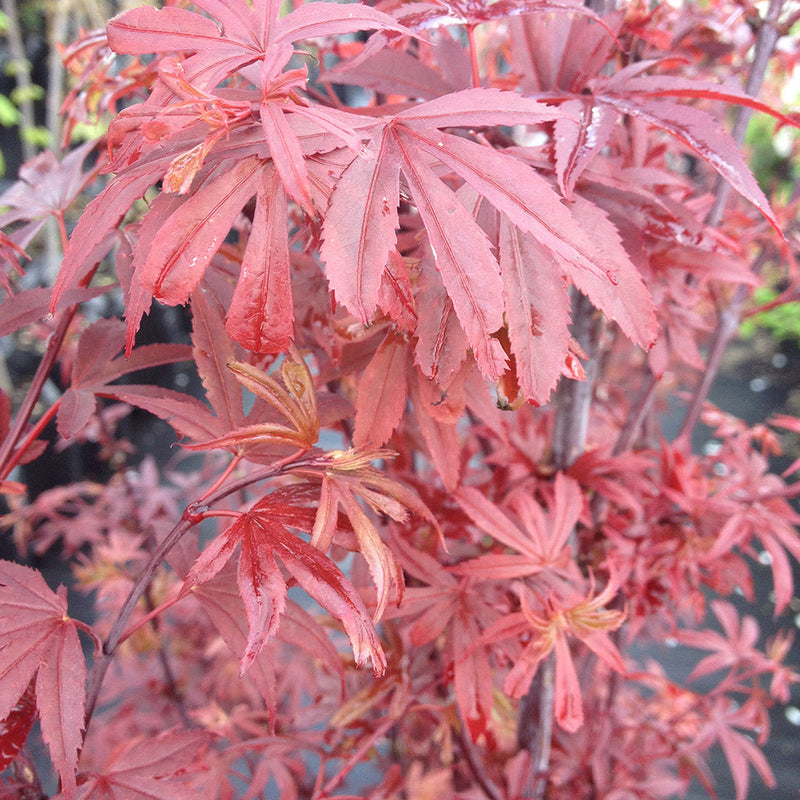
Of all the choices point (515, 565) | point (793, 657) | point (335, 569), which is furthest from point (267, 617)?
point (793, 657)

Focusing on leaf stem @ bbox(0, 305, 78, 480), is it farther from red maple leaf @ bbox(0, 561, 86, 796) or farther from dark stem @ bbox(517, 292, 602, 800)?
dark stem @ bbox(517, 292, 602, 800)

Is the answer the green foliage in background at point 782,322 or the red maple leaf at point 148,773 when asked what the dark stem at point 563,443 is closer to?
the red maple leaf at point 148,773

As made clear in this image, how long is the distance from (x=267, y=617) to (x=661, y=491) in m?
0.53

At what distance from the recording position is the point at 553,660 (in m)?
0.71

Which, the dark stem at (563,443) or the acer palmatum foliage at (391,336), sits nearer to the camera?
the acer palmatum foliage at (391,336)

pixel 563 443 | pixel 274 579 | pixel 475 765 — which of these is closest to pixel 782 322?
pixel 563 443

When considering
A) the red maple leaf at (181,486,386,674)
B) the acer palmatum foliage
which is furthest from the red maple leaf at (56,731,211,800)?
the red maple leaf at (181,486,386,674)

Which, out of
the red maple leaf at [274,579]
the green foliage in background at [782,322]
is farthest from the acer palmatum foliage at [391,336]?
the green foliage in background at [782,322]

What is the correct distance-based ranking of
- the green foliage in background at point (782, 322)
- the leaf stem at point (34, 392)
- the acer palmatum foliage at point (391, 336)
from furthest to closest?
the green foliage in background at point (782, 322) < the leaf stem at point (34, 392) < the acer palmatum foliage at point (391, 336)

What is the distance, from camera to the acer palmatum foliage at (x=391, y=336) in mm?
325

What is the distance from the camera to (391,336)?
44 centimetres

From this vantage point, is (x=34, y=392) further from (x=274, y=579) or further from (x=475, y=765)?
(x=475, y=765)

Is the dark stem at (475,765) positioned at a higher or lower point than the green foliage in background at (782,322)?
higher

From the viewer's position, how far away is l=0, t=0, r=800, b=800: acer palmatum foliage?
12.8 inches
